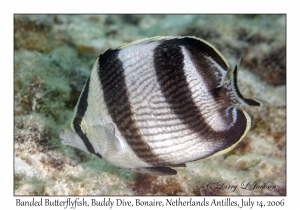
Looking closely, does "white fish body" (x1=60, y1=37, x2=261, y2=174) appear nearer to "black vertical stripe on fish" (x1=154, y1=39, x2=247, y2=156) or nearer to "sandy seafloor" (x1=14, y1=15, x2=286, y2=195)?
"black vertical stripe on fish" (x1=154, y1=39, x2=247, y2=156)

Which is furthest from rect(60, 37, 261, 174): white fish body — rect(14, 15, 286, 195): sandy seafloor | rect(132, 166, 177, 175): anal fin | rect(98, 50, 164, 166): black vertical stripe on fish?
rect(14, 15, 286, 195): sandy seafloor

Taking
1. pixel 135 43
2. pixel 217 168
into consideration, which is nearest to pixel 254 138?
pixel 217 168

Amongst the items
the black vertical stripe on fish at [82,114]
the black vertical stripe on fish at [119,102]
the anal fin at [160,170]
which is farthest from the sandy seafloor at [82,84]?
the black vertical stripe on fish at [119,102]

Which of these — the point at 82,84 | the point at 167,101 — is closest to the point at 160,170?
the point at 167,101

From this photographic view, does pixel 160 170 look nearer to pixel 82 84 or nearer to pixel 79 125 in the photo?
pixel 79 125


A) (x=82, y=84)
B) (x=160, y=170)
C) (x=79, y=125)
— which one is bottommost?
(x=160, y=170)

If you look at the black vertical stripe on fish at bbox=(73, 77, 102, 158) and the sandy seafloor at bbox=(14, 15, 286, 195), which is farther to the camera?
the sandy seafloor at bbox=(14, 15, 286, 195)

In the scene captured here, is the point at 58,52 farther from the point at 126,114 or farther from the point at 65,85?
the point at 126,114
